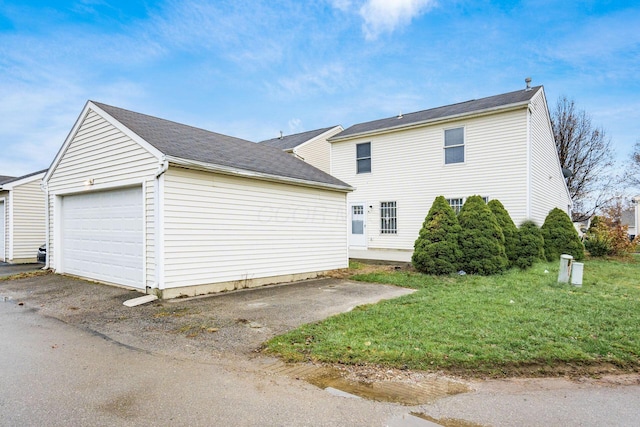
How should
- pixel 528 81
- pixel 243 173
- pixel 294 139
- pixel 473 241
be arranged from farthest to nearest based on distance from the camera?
pixel 294 139, pixel 528 81, pixel 473 241, pixel 243 173

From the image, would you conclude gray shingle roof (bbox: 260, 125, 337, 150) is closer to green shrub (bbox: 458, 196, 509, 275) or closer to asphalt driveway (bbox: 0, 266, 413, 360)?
green shrub (bbox: 458, 196, 509, 275)

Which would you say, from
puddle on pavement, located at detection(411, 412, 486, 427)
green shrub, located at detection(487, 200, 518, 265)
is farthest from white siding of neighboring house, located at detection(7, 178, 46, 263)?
green shrub, located at detection(487, 200, 518, 265)

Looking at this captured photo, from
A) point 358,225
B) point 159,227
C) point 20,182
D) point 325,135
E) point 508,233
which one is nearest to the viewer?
point 159,227

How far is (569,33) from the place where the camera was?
12.8 metres

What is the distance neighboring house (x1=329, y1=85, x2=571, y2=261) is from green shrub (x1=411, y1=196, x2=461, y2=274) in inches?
146

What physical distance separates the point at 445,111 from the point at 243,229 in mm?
11240

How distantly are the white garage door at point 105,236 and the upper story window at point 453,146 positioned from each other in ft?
38.8

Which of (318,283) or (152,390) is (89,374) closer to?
(152,390)

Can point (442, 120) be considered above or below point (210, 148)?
above

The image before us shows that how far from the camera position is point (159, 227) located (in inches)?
283

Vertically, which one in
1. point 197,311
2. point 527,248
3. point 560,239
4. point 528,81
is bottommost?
point 197,311

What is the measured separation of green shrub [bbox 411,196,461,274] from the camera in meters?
10.2

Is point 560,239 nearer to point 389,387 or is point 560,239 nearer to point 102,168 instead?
point 389,387

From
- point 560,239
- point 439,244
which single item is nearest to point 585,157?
point 560,239
